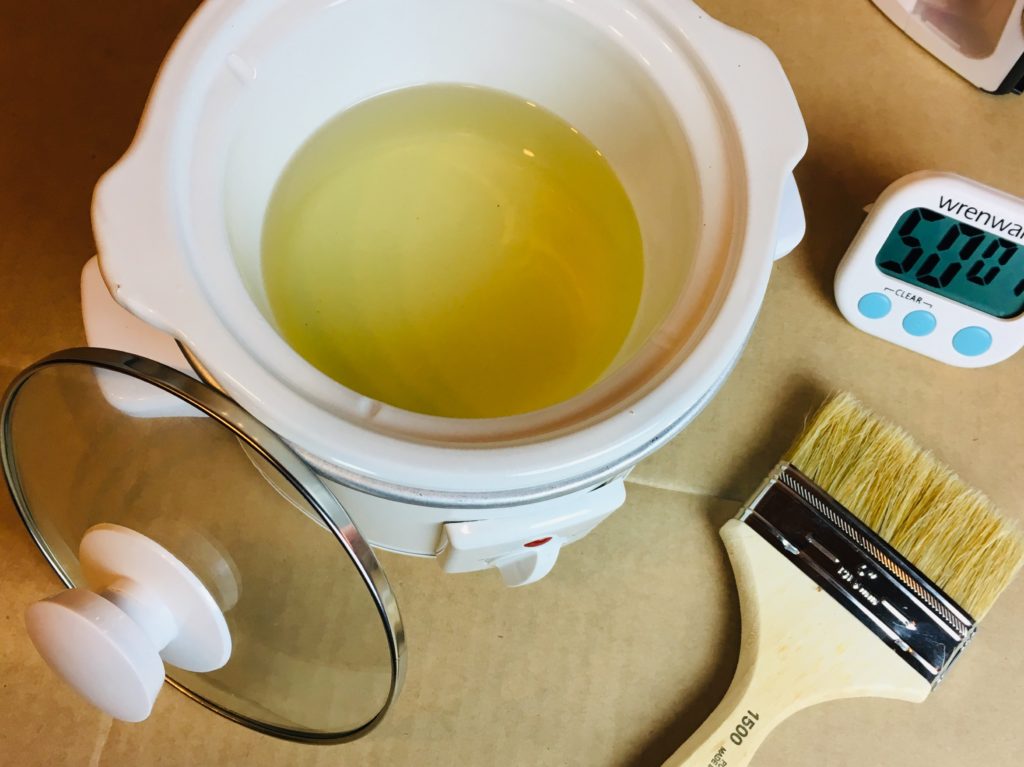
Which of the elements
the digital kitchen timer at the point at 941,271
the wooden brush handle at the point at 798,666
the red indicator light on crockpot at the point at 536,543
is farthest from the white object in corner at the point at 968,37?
the red indicator light on crockpot at the point at 536,543

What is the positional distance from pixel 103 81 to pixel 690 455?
658 millimetres

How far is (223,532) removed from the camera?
571mm

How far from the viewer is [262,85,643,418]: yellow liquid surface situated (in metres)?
0.68

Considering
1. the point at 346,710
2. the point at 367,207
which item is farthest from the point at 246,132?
the point at 346,710

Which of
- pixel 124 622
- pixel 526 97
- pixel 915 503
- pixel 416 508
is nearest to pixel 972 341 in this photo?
pixel 915 503

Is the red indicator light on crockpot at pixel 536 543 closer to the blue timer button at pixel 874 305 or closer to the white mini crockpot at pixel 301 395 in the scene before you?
the white mini crockpot at pixel 301 395

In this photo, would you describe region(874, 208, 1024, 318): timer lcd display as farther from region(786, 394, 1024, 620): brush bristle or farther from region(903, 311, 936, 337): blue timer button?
region(786, 394, 1024, 620): brush bristle

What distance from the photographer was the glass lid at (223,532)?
53 cm

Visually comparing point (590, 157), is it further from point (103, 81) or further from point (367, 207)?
point (103, 81)

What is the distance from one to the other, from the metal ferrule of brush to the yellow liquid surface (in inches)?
8.5

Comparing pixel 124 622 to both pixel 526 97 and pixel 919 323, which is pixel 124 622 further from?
pixel 919 323

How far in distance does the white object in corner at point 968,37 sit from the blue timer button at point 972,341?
0.29 metres

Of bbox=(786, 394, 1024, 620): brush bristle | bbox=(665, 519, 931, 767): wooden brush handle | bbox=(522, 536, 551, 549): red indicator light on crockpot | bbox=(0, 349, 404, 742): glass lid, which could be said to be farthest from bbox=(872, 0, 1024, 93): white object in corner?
bbox=(0, 349, 404, 742): glass lid

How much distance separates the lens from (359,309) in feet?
2.33
